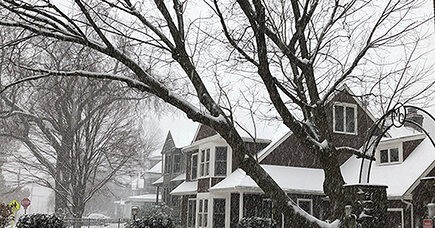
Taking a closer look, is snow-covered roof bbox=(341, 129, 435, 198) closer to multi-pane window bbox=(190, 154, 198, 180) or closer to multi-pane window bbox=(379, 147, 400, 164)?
multi-pane window bbox=(379, 147, 400, 164)

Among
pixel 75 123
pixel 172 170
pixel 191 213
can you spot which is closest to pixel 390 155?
pixel 191 213

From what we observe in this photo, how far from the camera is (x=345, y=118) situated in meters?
21.0

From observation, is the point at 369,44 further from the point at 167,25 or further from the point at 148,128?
the point at 148,128

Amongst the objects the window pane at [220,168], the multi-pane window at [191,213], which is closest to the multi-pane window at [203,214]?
the multi-pane window at [191,213]

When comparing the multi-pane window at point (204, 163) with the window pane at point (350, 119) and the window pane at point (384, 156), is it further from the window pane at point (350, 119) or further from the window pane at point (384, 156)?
the window pane at point (384, 156)

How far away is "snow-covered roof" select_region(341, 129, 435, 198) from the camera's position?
15.7 meters

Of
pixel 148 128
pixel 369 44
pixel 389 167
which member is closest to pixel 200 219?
pixel 389 167

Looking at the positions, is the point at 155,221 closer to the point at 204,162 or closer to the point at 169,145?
the point at 204,162

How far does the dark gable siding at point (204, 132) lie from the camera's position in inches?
861

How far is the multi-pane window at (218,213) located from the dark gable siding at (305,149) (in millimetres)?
2938

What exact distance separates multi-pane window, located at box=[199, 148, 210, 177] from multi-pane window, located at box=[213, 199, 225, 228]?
5.42ft

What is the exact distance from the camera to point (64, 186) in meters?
17.8

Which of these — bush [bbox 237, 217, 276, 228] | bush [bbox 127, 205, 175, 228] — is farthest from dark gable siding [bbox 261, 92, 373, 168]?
bush [bbox 127, 205, 175, 228]

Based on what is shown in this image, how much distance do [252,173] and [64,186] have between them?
13.0 metres
